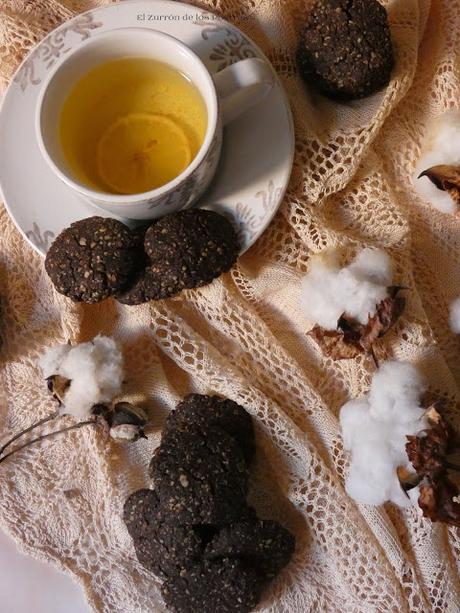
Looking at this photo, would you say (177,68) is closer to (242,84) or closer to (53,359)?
(242,84)

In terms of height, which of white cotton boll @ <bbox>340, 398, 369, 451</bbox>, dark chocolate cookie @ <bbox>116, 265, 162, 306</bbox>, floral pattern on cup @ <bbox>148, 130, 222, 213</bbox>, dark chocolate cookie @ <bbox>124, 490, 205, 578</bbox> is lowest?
dark chocolate cookie @ <bbox>124, 490, 205, 578</bbox>

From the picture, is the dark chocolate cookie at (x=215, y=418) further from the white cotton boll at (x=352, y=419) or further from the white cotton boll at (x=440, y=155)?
the white cotton boll at (x=440, y=155)

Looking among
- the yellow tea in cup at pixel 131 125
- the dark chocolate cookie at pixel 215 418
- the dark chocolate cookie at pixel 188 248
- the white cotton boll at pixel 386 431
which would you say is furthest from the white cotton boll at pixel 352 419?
the yellow tea in cup at pixel 131 125

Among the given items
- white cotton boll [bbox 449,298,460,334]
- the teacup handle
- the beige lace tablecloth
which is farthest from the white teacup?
white cotton boll [bbox 449,298,460,334]

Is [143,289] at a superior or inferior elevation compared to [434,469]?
superior

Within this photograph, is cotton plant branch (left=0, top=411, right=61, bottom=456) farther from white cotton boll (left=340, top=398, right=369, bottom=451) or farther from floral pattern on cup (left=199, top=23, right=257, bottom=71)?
floral pattern on cup (left=199, top=23, right=257, bottom=71)

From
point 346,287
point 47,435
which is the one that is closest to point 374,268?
point 346,287
